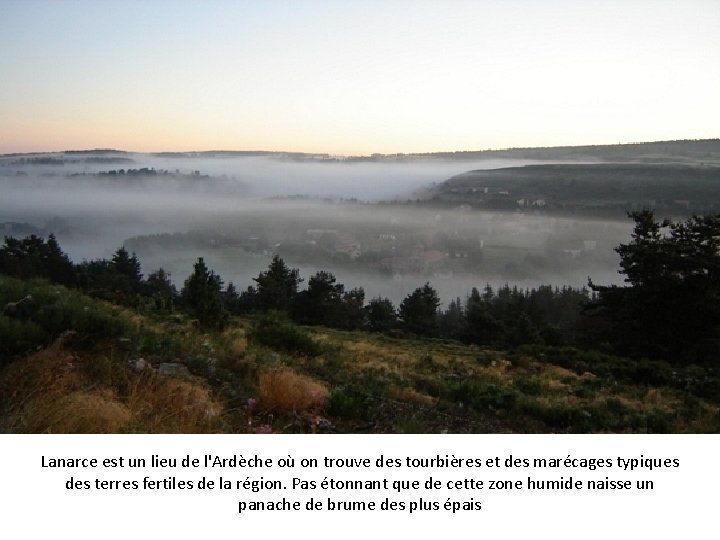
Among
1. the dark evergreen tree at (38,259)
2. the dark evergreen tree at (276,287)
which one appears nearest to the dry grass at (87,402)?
the dark evergreen tree at (38,259)

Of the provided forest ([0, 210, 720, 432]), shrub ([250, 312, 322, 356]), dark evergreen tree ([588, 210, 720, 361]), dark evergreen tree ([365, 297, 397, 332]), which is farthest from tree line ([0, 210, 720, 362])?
dark evergreen tree ([365, 297, 397, 332])

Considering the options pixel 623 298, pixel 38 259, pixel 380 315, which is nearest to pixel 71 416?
pixel 623 298

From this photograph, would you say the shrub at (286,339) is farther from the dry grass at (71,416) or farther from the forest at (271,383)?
the dry grass at (71,416)

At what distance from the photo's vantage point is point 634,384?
30.3ft

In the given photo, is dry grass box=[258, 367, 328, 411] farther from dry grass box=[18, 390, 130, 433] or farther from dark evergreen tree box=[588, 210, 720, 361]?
dark evergreen tree box=[588, 210, 720, 361]

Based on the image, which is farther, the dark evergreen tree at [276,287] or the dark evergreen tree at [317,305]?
the dark evergreen tree at [276,287]

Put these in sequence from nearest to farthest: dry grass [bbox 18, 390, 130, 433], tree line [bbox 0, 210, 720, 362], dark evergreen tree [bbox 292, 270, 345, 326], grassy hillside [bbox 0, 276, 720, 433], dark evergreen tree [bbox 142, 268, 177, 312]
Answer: dry grass [bbox 18, 390, 130, 433], grassy hillside [bbox 0, 276, 720, 433], dark evergreen tree [bbox 142, 268, 177, 312], tree line [bbox 0, 210, 720, 362], dark evergreen tree [bbox 292, 270, 345, 326]

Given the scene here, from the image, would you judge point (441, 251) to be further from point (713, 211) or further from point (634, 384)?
point (634, 384)

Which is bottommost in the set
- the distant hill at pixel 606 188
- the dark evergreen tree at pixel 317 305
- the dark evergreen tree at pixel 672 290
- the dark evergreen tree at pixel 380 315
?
the dark evergreen tree at pixel 380 315

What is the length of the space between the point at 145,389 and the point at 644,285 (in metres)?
17.7

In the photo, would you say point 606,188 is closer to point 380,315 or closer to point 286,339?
point 286,339

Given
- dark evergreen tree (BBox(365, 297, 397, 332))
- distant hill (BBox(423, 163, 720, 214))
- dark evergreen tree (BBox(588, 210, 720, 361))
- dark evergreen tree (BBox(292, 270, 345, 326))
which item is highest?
distant hill (BBox(423, 163, 720, 214))
